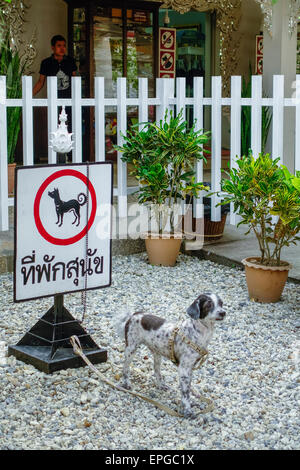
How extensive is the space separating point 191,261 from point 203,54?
6321mm

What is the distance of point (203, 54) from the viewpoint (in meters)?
11.5

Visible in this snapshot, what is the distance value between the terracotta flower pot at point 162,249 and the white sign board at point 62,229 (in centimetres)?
184

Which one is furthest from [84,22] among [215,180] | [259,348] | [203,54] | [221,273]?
[259,348]

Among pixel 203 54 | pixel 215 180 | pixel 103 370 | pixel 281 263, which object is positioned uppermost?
pixel 203 54

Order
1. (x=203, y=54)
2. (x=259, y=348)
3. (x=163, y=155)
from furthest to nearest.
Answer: (x=203, y=54), (x=163, y=155), (x=259, y=348)

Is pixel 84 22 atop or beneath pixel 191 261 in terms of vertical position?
atop

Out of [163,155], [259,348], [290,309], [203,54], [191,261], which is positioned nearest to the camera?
[259,348]

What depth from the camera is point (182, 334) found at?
10.4 feet

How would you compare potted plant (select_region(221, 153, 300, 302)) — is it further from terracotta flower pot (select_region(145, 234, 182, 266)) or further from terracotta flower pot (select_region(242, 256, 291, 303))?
terracotta flower pot (select_region(145, 234, 182, 266))

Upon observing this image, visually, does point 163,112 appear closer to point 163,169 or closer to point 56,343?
point 163,169

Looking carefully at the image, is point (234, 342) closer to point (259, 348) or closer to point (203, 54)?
point (259, 348)

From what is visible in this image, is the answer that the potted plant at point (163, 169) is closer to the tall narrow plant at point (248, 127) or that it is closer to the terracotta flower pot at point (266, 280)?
the terracotta flower pot at point (266, 280)

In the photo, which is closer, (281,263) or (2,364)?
(2,364)

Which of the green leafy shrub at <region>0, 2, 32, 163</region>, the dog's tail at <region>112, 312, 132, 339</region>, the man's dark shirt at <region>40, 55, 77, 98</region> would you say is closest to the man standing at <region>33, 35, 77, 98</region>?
the man's dark shirt at <region>40, 55, 77, 98</region>
